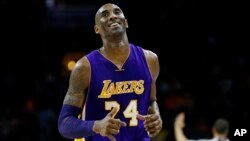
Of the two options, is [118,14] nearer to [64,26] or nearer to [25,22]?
[25,22]

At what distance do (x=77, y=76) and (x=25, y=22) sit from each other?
777 cm

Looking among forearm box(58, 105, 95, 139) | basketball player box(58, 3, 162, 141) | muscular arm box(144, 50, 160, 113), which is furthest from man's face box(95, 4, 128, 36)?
forearm box(58, 105, 95, 139)

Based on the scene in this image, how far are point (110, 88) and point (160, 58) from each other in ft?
24.4

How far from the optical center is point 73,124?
12.3 ft

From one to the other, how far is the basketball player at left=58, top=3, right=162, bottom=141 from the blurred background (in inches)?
199

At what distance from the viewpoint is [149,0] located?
39.7 feet

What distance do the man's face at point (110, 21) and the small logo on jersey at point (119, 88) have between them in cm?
34

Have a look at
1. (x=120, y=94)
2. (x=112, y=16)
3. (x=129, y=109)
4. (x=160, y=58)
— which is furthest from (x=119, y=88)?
(x=160, y=58)

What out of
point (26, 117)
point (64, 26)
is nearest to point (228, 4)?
→ point (64, 26)

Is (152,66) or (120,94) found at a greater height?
(152,66)

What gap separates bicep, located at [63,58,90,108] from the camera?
3.88m

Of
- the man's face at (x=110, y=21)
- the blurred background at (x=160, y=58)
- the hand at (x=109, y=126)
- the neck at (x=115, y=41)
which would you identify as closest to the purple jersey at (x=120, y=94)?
the neck at (x=115, y=41)

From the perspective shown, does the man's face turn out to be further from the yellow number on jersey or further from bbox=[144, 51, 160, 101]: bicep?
the yellow number on jersey

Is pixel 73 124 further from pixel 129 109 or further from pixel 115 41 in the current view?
pixel 115 41
